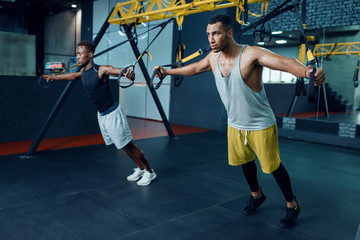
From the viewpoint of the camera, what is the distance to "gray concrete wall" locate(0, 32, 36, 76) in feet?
36.1

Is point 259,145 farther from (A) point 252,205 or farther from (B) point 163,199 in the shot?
(B) point 163,199

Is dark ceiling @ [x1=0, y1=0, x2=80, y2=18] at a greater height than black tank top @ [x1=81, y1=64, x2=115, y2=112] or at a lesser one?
greater

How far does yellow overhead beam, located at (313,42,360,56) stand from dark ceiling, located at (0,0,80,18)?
389 inches

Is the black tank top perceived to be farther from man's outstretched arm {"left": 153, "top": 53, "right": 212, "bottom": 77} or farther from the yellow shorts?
the yellow shorts

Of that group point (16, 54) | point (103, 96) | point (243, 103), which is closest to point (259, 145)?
point (243, 103)

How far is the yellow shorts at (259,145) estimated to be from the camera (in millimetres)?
2357

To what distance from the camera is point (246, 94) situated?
2.28 meters

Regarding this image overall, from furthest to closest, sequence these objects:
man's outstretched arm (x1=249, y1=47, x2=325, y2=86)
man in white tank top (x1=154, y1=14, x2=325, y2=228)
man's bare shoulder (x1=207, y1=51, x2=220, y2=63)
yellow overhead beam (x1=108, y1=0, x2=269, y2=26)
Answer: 1. yellow overhead beam (x1=108, y1=0, x2=269, y2=26)
2. man's bare shoulder (x1=207, y1=51, x2=220, y2=63)
3. man in white tank top (x1=154, y1=14, x2=325, y2=228)
4. man's outstretched arm (x1=249, y1=47, x2=325, y2=86)

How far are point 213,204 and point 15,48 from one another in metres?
10.8

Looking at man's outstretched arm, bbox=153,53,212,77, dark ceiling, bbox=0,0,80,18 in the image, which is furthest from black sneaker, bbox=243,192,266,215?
dark ceiling, bbox=0,0,80,18

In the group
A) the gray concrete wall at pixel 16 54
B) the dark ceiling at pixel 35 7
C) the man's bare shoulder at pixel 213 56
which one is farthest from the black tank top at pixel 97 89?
the dark ceiling at pixel 35 7

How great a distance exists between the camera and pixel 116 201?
2.99 metres

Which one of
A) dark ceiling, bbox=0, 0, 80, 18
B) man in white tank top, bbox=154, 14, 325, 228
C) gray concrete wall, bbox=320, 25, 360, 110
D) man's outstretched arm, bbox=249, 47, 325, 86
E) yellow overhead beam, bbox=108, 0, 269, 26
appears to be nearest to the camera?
man's outstretched arm, bbox=249, 47, 325, 86

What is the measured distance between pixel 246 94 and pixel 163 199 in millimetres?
1396
